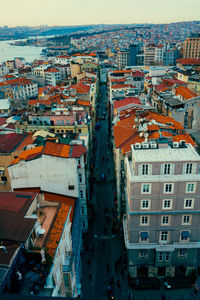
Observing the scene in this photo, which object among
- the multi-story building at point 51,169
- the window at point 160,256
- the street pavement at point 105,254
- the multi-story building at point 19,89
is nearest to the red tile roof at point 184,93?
the street pavement at point 105,254

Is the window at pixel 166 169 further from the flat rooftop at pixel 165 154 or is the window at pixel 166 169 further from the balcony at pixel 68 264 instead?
the balcony at pixel 68 264

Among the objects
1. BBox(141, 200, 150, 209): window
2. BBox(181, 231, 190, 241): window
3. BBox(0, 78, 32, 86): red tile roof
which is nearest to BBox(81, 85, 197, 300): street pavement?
BBox(181, 231, 190, 241): window

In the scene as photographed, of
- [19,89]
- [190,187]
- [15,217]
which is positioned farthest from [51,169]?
[19,89]

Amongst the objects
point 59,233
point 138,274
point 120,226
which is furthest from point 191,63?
point 59,233

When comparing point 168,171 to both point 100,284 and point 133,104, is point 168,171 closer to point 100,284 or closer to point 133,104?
Answer: point 100,284

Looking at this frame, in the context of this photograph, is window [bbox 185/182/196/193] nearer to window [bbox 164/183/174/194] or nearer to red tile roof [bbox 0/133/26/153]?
window [bbox 164/183/174/194]

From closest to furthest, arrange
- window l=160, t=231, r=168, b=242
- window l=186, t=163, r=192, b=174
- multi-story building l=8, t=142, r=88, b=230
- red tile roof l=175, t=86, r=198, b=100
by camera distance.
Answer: window l=186, t=163, r=192, b=174
window l=160, t=231, r=168, b=242
multi-story building l=8, t=142, r=88, b=230
red tile roof l=175, t=86, r=198, b=100

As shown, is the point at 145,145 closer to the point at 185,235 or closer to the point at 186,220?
the point at 186,220
